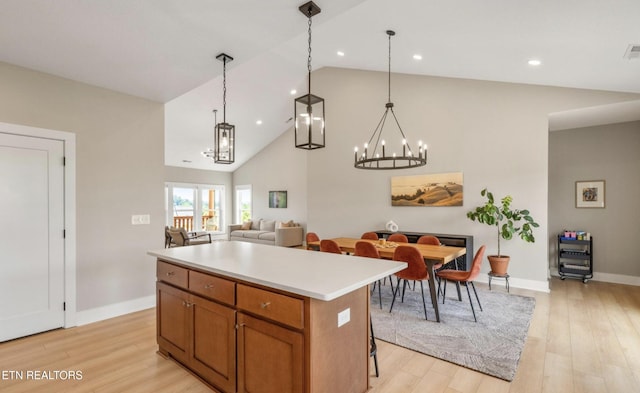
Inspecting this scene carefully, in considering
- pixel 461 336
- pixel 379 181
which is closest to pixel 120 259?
pixel 461 336

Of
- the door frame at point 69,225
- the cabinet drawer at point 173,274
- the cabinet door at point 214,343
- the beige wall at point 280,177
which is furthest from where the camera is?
the beige wall at point 280,177

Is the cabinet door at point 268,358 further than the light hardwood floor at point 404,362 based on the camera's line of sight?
No

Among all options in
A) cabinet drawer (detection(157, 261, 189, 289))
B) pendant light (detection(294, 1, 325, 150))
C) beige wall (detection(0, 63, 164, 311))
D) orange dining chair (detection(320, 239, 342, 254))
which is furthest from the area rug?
beige wall (detection(0, 63, 164, 311))

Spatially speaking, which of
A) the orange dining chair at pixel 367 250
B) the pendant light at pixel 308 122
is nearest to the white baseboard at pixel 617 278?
the orange dining chair at pixel 367 250

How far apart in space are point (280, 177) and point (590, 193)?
785 centimetres

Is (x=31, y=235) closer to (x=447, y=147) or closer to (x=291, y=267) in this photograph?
(x=291, y=267)

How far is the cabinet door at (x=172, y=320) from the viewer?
2373 mm

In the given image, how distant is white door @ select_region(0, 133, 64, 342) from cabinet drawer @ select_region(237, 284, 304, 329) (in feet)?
8.59

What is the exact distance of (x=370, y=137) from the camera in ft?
21.3

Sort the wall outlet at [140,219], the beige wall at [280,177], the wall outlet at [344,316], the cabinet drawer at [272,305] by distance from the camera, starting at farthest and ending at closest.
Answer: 1. the beige wall at [280,177]
2. the wall outlet at [140,219]
3. the wall outlet at [344,316]
4. the cabinet drawer at [272,305]

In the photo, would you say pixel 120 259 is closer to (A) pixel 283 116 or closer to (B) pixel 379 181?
(B) pixel 379 181

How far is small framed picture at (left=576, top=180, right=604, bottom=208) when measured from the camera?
5.17 m

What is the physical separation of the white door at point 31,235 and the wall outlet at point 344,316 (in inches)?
126

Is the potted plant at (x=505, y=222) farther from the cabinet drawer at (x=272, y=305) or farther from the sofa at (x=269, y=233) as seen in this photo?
the sofa at (x=269, y=233)
